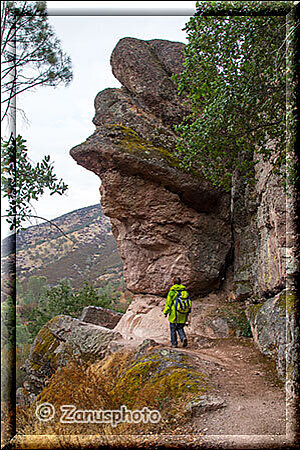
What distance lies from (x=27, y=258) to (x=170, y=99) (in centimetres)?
1949

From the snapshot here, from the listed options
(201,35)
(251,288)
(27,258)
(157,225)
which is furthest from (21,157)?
(27,258)

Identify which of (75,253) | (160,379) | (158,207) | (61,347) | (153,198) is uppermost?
(153,198)

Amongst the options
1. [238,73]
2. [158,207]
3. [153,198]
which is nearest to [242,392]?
[238,73]

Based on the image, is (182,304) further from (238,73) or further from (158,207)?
(238,73)

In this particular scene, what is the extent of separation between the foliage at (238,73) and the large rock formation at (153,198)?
2.56m

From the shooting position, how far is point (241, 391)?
17.4ft

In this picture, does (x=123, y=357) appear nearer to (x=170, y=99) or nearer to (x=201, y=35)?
(x=201, y=35)

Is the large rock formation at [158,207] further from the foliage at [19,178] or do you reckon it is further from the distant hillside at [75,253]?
the distant hillside at [75,253]

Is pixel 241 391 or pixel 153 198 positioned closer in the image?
pixel 241 391

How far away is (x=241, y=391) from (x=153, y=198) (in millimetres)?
5248

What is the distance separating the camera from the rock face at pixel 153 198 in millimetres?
9195

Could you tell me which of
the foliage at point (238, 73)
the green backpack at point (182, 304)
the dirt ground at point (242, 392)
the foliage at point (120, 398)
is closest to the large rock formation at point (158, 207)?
the dirt ground at point (242, 392)

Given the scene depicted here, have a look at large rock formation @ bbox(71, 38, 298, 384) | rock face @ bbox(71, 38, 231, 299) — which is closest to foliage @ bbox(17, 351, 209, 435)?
large rock formation @ bbox(71, 38, 298, 384)

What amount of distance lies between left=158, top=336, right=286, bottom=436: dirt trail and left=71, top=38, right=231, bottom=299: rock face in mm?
2548
